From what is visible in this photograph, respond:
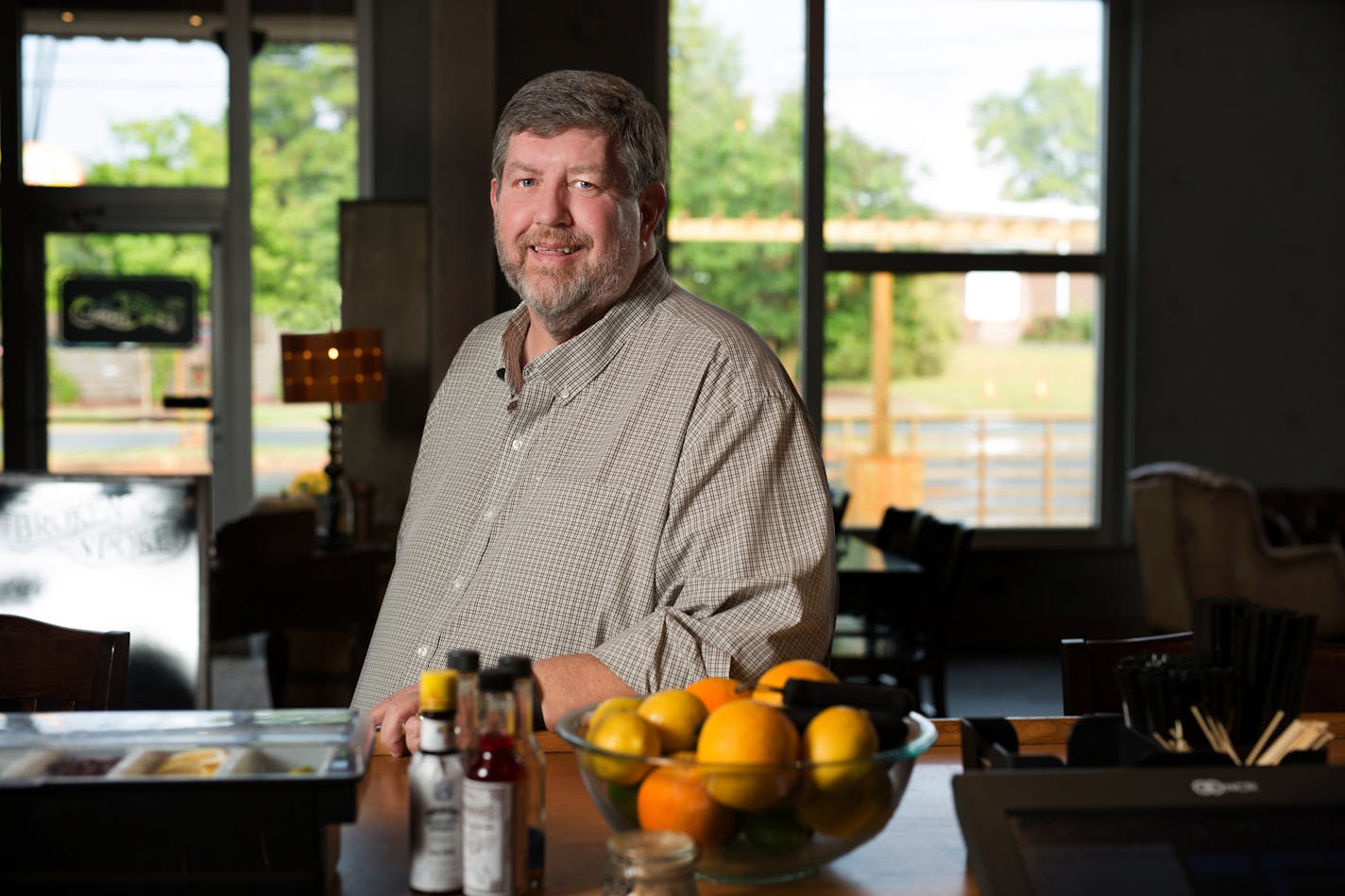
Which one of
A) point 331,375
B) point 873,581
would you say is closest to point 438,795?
point 873,581

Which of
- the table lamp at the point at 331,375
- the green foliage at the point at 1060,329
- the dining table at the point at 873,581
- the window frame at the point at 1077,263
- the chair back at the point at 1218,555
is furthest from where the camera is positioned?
the green foliage at the point at 1060,329

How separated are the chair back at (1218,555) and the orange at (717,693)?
505cm

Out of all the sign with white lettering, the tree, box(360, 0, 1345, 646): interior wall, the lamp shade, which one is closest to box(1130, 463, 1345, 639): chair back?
box(360, 0, 1345, 646): interior wall

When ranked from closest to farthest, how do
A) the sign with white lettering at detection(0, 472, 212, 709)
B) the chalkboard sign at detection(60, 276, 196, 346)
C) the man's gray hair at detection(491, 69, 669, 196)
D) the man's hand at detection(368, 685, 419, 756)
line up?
the man's hand at detection(368, 685, 419, 756) < the man's gray hair at detection(491, 69, 669, 196) < the sign with white lettering at detection(0, 472, 212, 709) < the chalkboard sign at detection(60, 276, 196, 346)

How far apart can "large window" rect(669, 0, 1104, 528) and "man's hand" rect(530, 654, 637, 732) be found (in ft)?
17.9

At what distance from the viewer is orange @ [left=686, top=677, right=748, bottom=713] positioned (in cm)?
127

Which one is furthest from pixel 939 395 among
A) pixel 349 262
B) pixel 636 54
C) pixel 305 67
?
pixel 305 67

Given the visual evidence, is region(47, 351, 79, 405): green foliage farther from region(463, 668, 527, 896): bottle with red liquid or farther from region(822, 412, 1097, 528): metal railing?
region(463, 668, 527, 896): bottle with red liquid

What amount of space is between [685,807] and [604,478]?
77 centimetres

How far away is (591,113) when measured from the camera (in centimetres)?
194

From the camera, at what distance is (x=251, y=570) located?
14.1ft

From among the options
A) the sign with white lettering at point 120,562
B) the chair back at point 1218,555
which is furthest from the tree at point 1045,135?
the sign with white lettering at point 120,562

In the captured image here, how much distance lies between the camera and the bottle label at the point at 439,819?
3.81ft

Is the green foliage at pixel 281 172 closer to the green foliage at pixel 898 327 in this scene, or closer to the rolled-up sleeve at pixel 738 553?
the green foliage at pixel 898 327
